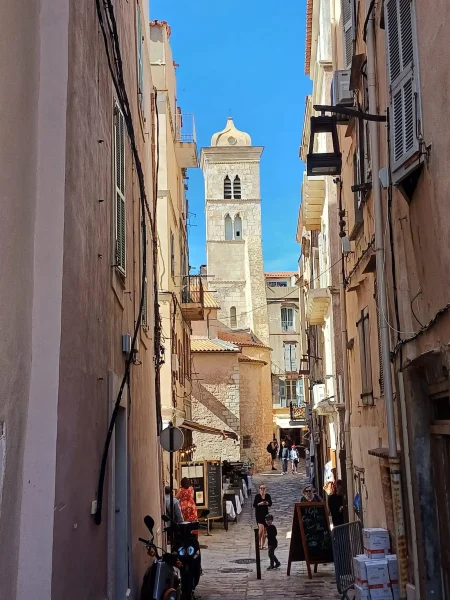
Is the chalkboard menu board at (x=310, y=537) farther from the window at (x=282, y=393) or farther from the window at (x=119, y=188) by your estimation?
the window at (x=282, y=393)

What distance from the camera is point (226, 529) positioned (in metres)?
21.6

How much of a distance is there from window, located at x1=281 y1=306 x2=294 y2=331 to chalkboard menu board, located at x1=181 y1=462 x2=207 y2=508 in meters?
54.2

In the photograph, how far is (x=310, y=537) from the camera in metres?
13.9

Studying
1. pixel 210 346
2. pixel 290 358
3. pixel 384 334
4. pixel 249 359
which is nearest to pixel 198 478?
pixel 384 334

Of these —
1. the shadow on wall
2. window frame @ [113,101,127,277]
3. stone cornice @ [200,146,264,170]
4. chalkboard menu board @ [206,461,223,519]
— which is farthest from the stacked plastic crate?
stone cornice @ [200,146,264,170]

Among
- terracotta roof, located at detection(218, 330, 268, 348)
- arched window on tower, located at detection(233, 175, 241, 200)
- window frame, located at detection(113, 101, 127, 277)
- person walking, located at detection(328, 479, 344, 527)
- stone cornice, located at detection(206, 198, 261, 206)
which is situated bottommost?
person walking, located at detection(328, 479, 344, 527)

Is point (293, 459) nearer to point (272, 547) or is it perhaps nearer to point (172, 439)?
point (272, 547)

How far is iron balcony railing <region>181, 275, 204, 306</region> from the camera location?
25.5 metres

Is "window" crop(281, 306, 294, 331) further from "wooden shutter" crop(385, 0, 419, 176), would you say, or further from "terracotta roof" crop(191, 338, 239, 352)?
"wooden shutter" crop(385, 0, 419, 176)

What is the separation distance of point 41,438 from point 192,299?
21.4 metres

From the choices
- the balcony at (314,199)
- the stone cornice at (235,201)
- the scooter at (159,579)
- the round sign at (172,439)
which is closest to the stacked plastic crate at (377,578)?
the scooter at (159,579)

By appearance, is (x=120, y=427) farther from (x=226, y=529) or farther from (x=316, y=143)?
(x=316, y=143)

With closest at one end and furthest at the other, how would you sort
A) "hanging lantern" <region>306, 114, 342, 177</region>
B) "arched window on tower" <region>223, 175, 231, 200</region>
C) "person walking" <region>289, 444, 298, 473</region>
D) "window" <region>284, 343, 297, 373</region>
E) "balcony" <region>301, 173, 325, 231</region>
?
"hanging lantern" <region>306, 114, 342, 177</region>
"balcony" <region>301, 173, 325, 231</region>
"person walking" <region>289, 444, 298, 473</region>
"window" <region>284, 343, 297, 373</region>
"arched window on tower" <region>223, 175, 231, 200</region>

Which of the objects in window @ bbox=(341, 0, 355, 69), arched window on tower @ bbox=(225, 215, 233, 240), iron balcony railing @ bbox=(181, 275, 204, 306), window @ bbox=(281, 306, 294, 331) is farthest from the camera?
window @ bbox=(281, 306, 294, 331)
